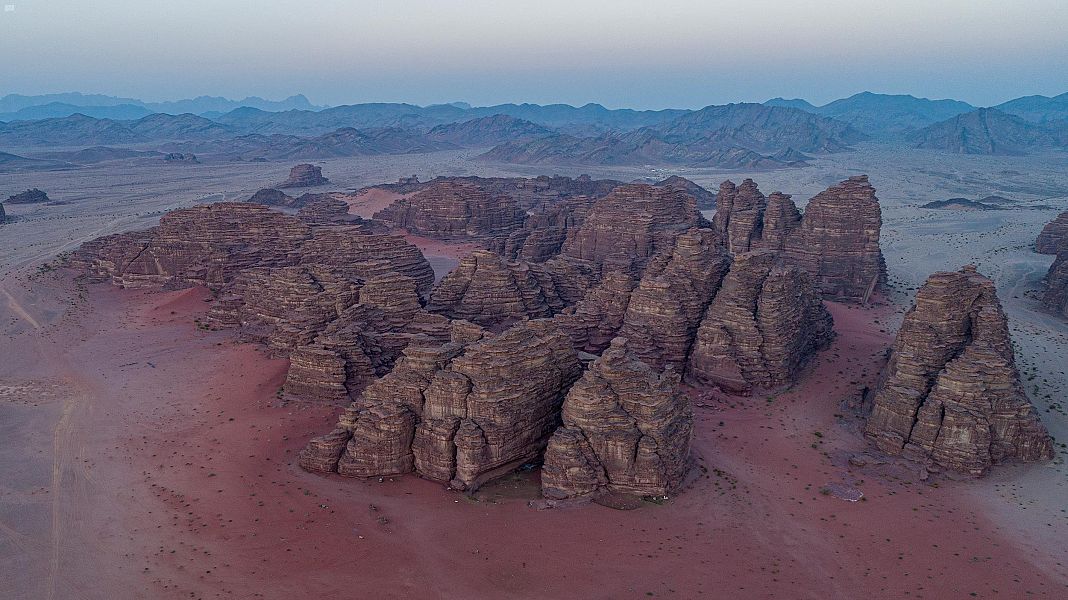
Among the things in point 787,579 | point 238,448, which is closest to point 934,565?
point 787,579

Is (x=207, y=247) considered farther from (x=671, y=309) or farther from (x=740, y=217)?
(x=740, y=217)

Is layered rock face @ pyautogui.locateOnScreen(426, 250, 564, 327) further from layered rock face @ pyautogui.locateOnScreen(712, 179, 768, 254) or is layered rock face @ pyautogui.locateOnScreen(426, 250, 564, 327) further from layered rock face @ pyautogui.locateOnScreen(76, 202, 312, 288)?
layered rock face @ pyautogui.locateOnScreen(712, 179, 768, 254)

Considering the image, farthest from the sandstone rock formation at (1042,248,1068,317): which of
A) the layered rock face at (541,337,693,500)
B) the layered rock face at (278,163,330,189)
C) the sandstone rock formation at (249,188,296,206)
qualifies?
the layered rock face at (278,163,330,189)

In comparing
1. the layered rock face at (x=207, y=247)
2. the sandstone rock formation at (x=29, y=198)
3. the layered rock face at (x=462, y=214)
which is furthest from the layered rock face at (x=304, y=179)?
the layered rock face at (x=207, y=247)

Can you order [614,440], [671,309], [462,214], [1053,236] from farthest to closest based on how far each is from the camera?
[462,214], [1053,236], [671,309], [614,440]

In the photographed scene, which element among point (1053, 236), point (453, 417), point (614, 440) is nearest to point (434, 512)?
point (453, 417)
